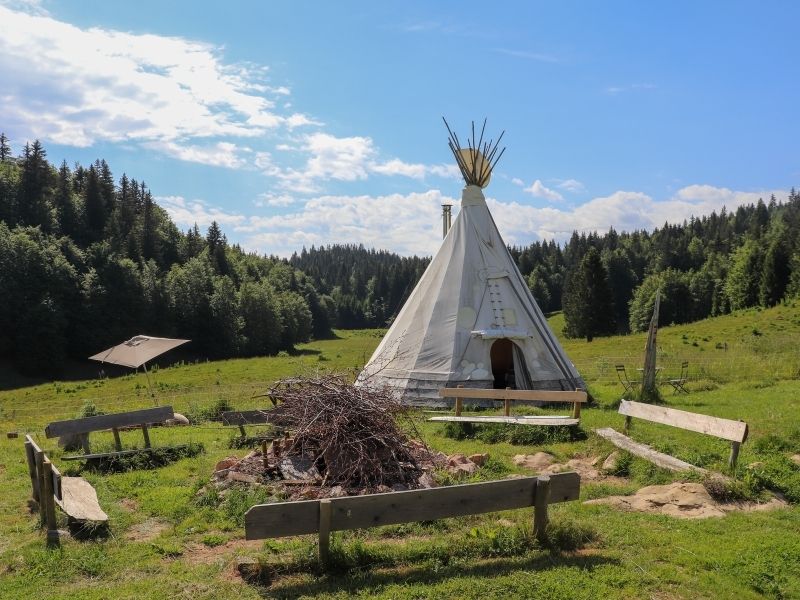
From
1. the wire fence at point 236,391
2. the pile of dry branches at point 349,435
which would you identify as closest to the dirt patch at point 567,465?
the pile of dry branches at point 349,435

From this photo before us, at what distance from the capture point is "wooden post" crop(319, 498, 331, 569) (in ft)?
17.6

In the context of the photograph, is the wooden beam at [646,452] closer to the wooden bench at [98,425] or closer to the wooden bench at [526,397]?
the wooden bench at [526,397]

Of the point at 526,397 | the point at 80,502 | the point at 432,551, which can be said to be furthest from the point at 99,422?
the point at 526,397

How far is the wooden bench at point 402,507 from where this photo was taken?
5.30 m

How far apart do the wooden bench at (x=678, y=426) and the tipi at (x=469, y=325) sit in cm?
548

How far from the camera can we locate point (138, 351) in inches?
663

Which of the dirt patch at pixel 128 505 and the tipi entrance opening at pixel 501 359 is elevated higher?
the tipi entrance opening at pixel 501 359

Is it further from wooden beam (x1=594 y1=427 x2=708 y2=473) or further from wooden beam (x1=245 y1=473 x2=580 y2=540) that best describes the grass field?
wooden beam (x1=245 y1=473 x2=580 y2=540)

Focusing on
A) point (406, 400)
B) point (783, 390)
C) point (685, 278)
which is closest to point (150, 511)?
point (406, 400)

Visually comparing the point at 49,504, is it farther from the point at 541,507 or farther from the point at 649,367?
the point at 649,367

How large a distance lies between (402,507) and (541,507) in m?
1.46

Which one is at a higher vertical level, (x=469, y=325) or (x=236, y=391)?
(x=469, y=325)

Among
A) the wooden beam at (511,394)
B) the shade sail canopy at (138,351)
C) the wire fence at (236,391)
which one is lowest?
the wire fence at (236,391)

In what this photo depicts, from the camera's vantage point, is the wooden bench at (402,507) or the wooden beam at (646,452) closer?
the wooden bench at (402,507)
